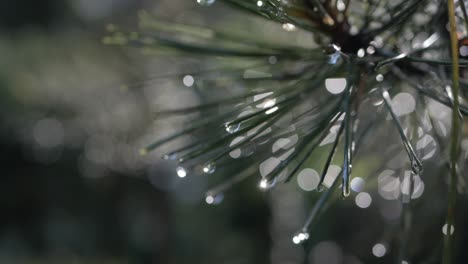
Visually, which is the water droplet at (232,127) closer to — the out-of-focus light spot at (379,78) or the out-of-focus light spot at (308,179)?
the out-of-focus light spot at (379,78)

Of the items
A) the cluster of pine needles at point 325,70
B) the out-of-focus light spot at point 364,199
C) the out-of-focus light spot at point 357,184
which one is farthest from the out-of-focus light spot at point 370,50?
the out-of-focus light spot at point 364,199

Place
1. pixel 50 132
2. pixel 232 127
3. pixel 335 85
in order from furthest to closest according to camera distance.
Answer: pixel 50 132, pixel 335 85, pixel 232 127

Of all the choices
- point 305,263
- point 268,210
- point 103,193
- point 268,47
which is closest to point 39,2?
point 103,193

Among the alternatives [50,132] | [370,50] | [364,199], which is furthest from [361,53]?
[50,132]

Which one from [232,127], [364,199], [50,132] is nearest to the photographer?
[232,127]

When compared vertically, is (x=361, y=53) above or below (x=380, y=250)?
above

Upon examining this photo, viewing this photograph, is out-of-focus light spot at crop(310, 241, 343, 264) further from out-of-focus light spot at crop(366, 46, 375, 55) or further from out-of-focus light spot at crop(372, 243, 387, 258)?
out-of-focus light spot at crop(366, 46, 375, 55)

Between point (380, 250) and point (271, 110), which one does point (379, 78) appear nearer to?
point (271, 110)

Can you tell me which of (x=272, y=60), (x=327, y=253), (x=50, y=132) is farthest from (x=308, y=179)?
(x=50, y=132)

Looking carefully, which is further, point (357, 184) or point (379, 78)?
point (357, 184)
